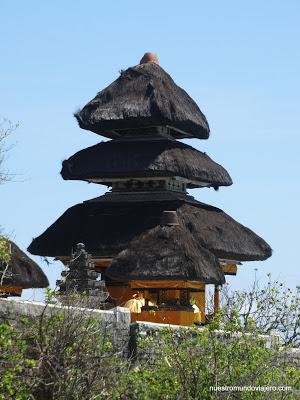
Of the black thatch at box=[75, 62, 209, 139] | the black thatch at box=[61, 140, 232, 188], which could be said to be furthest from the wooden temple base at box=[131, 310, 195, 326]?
the black thatch at box=[75, 62, 209, 139]

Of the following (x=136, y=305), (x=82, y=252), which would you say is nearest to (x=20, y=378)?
(x=82, y=252)

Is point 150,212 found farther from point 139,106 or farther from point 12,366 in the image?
point 12,366

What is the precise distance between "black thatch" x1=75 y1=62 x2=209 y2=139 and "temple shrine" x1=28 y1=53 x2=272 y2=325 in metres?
0.03

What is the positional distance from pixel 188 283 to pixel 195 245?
88 centimetres

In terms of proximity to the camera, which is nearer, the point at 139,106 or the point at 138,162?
the point at 138,162

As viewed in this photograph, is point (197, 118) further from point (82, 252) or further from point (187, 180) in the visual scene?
point (82, 252)

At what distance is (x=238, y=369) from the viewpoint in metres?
14.7

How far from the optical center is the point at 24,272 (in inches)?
1066

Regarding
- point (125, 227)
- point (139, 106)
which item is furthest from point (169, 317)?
point (139, 106)

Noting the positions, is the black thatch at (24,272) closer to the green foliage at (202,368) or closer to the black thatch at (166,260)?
the black thatch at (166,260)

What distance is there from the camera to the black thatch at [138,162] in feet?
89.8

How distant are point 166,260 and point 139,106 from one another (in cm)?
428

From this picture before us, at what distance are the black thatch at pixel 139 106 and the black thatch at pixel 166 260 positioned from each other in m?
2.92

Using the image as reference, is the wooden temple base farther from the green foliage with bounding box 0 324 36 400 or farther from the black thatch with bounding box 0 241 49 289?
the green foliage with bounding box 0 324 36 400
